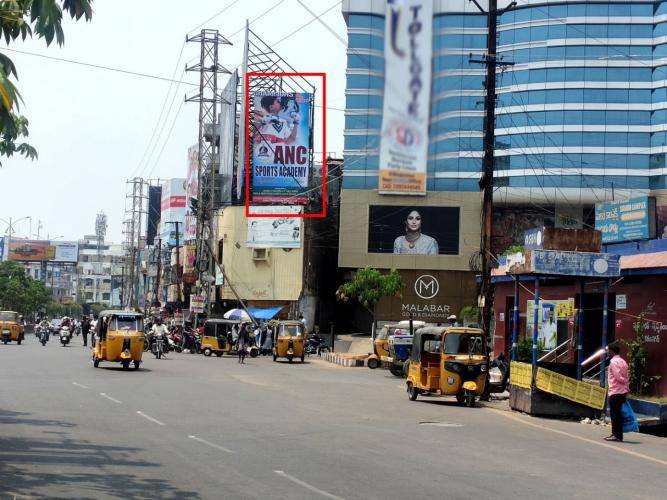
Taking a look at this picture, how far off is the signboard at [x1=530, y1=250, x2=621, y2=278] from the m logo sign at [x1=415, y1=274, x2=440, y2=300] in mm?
53718

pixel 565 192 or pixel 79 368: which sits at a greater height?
pixel 565 192

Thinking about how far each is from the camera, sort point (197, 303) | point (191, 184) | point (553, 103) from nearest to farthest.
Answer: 1. point (197, 303)
2. point (553, 103)
3. point (191, 184)

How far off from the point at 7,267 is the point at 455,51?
59093mm

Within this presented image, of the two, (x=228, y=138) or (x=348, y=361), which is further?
(x=228, y=138)

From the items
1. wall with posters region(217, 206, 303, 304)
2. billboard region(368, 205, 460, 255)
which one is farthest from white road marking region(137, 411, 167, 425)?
billboard region(368, 205, 460, 255)

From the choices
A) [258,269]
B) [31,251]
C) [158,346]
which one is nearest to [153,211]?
[31,251]

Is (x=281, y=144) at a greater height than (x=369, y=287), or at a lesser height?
greater

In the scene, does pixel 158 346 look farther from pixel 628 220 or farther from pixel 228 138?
pixel 228 138

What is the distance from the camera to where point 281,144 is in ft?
234

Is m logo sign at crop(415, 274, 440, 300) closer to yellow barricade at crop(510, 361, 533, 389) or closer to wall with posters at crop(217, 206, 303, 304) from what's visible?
wall with posters at crop(217, 206, 303, 304)

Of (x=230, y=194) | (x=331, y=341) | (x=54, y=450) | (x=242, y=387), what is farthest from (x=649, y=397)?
(x=230, y=194)

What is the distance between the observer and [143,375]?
98.0 ft

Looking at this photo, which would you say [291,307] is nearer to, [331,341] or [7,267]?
[331,341]

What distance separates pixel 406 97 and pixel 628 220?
3317cm
